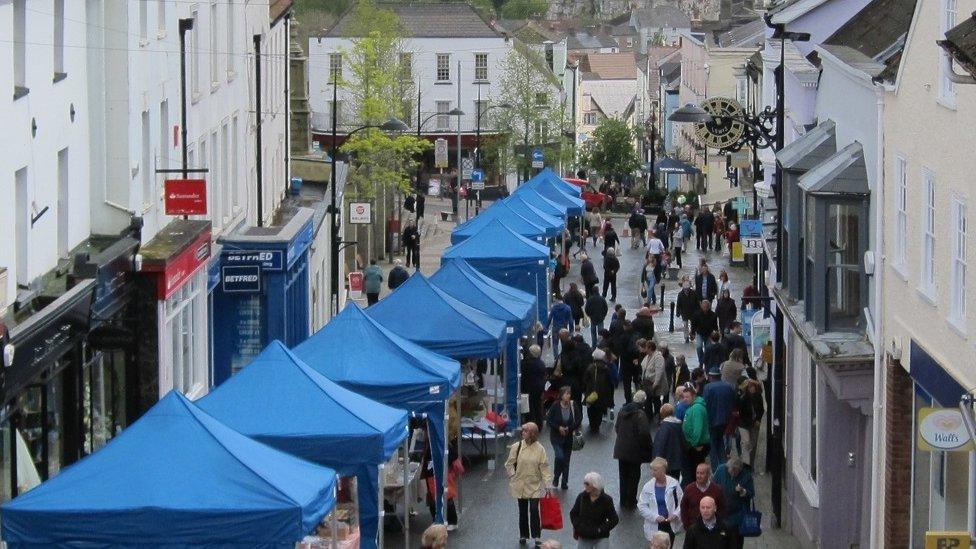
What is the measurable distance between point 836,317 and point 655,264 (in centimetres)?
2312

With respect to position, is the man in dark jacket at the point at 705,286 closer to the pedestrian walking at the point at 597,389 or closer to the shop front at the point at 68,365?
the pedestrian walking at the point at 597,389

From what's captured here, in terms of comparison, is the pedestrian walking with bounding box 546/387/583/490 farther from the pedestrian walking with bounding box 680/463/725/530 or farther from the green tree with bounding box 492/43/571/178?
the green tree with bounding box 492/43/571/178

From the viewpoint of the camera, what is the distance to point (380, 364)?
21.7 meters

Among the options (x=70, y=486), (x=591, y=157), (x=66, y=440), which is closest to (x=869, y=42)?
(x=66, y=440)

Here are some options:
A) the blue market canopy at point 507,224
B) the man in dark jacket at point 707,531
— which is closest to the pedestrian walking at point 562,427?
the man in dark jacket at point 707,531

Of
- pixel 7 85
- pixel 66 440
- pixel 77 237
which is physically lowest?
pixel 66 440

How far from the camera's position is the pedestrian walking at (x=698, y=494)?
1806cm

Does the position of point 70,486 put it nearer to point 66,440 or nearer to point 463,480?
point 66,440

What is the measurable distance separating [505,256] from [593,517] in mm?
16347

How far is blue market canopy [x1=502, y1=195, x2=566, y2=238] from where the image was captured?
43.2m

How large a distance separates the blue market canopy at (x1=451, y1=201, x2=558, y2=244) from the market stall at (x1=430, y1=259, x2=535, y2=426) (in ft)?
30.1

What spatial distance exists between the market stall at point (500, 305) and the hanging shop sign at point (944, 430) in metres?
14.1

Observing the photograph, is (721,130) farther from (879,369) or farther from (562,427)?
(879,369)

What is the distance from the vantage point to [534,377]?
1145 inches
